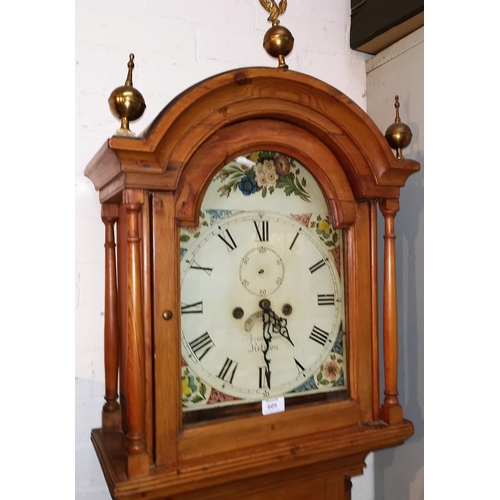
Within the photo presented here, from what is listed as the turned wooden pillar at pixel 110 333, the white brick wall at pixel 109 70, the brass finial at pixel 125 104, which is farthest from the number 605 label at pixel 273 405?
the brass finial at pixel 125 104

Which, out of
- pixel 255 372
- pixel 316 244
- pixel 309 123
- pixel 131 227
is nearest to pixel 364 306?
pixel 316 244

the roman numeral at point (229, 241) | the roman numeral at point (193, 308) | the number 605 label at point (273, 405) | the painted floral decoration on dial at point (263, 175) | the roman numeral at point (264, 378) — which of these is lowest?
the number 605 label at point (273, 405)

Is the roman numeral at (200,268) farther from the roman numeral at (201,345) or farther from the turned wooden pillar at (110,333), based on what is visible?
the turned wooden pillar at (110,333)

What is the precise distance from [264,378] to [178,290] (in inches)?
9.9

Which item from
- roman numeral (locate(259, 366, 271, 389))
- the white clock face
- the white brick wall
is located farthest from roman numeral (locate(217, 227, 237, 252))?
the white brick wall

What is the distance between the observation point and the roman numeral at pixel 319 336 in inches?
37.6

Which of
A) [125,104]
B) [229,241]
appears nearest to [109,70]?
[125,104]

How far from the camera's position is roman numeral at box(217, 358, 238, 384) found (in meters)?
0.88

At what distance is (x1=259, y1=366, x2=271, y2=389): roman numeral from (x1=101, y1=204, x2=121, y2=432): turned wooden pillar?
0.34 metres

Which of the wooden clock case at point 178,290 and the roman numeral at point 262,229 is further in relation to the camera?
the roman numeral at point 262,229

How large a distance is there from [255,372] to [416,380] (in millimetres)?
597

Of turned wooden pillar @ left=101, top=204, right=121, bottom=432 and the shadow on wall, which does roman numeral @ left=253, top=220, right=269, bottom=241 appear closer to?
turned wooden pillar @ left=101, top=204, right=121, bottom=432

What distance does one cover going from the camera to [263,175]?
36.3 inches

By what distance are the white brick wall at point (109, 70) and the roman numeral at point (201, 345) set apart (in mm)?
371
